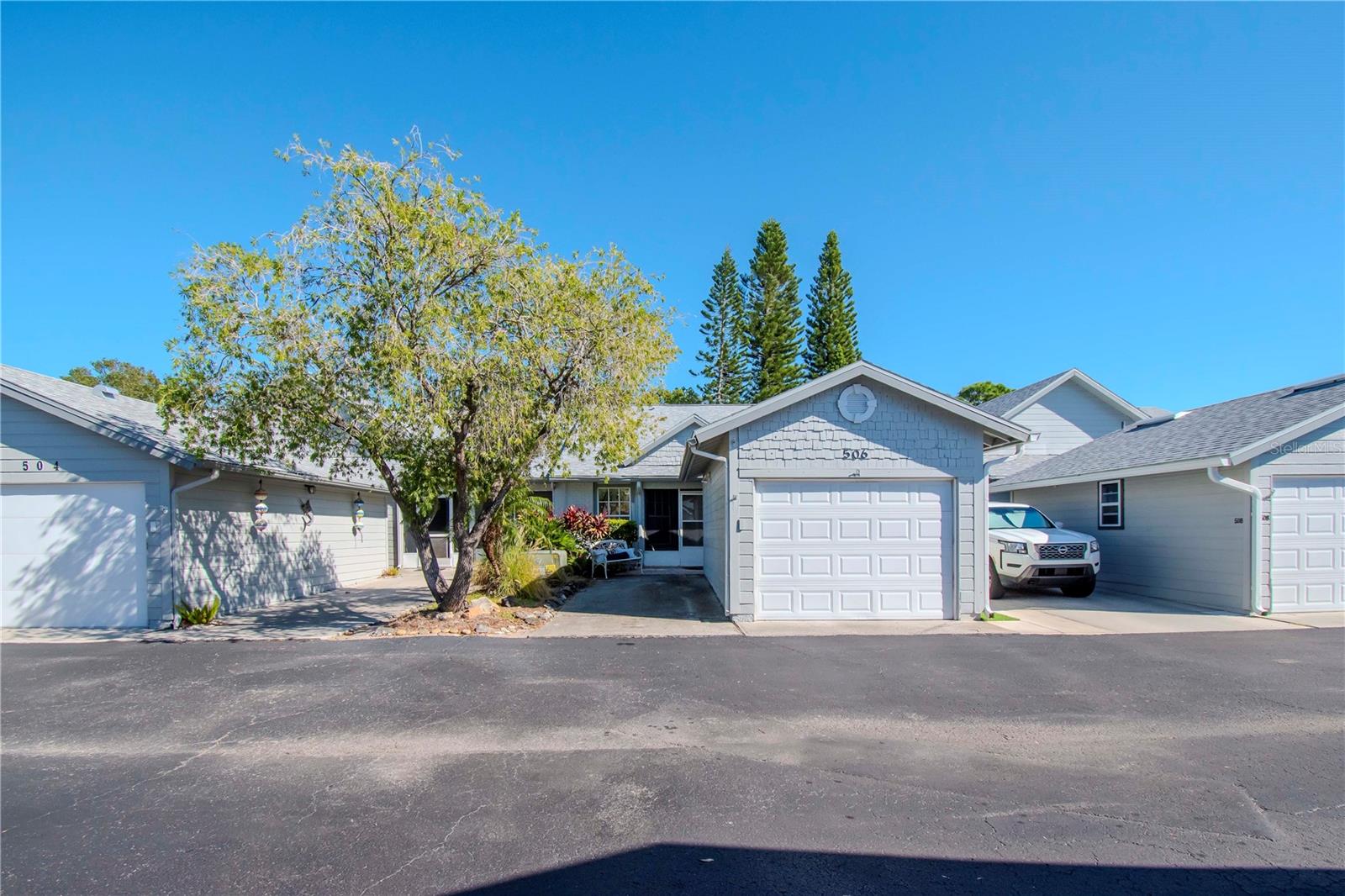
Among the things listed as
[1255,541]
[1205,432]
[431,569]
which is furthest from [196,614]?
[1205,432]

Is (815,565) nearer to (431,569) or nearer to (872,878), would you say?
(431,569)

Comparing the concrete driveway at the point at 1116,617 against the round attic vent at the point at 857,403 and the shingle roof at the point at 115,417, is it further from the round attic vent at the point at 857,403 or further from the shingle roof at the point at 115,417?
the shingle roof at the point at 115,417

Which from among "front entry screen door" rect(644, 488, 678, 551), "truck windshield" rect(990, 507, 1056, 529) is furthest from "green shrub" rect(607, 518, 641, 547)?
"truck windshield" rect(990, 507, 1056, 529)

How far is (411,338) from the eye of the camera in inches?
387

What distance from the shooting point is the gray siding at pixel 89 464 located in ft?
36.0

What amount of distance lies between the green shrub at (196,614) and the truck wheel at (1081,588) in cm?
1512

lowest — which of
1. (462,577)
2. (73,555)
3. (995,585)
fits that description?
(995,585)

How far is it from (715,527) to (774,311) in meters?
27.6

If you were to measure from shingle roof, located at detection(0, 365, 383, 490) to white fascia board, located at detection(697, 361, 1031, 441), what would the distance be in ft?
23.6

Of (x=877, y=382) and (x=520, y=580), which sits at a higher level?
(x=877, y=382)

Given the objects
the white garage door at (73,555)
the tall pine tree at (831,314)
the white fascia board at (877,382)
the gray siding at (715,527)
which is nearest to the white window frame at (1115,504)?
the white fascia board at (877,382)

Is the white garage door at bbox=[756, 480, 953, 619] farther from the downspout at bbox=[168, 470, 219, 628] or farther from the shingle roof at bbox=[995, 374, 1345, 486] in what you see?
the downspout at bbox=[168, 470, 219, 628]

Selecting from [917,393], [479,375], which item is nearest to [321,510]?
[479,375]

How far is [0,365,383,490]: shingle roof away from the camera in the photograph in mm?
10758
